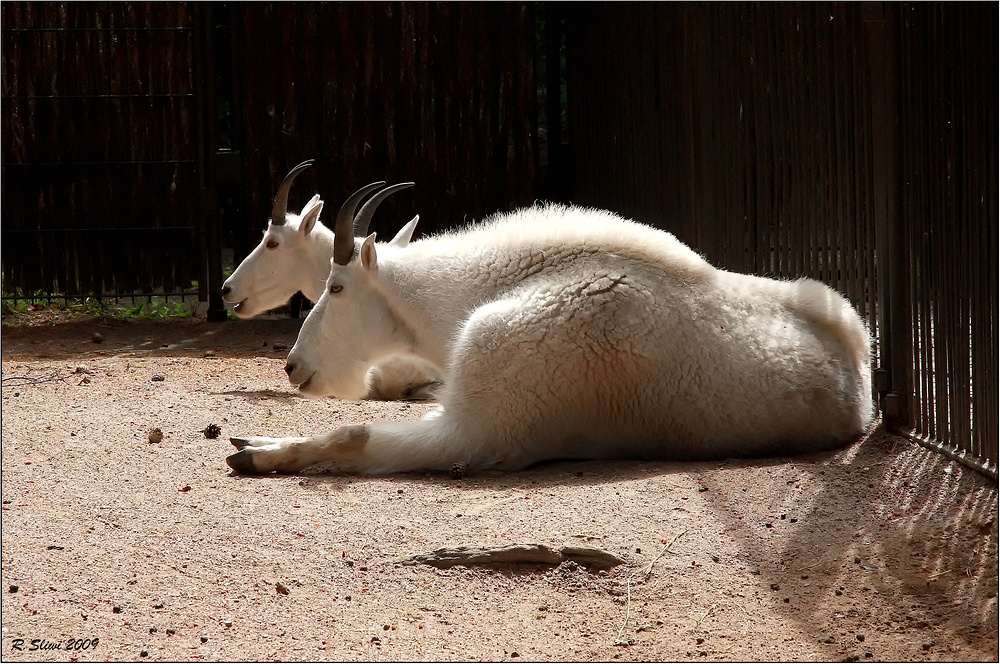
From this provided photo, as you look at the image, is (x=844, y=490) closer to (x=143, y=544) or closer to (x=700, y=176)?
(x=143, y=544)

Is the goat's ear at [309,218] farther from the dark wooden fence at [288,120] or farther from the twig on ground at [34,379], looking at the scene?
the dark wooden fence at [288,120]

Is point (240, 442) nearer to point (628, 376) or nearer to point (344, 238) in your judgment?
point (344, 238)

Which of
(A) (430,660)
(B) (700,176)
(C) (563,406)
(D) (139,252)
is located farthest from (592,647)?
(D) (139,252)

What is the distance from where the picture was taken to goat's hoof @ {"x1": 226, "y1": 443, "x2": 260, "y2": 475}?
13.7 feet

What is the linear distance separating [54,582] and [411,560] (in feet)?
3.11

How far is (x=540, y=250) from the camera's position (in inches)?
181

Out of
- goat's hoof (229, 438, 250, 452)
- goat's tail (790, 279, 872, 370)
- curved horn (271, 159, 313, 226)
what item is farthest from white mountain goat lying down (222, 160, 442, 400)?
goat's tail (790, 279, 872, 370)

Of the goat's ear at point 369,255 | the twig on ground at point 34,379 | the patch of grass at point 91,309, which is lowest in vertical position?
the patch of grass at point 91,309

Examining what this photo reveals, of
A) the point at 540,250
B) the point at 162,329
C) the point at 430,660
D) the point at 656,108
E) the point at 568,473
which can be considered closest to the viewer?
the point at 430,660

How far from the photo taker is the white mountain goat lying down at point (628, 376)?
421 cm

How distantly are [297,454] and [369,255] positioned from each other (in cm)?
102

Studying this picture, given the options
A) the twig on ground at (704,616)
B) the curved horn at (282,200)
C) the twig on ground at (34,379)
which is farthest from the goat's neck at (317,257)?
the twig on ground at (704,616)

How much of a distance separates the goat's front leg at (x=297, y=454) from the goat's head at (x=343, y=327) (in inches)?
26.7

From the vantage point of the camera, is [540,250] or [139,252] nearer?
[540,250]
